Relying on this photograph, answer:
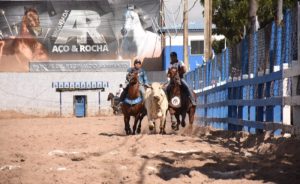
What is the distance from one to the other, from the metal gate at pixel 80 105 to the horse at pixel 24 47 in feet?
41.6

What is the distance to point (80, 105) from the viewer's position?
4956cm

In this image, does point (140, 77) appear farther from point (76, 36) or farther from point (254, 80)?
point (76, 36)

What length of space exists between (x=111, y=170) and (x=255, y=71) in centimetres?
554

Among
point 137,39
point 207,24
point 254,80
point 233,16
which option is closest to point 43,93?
point 137,39

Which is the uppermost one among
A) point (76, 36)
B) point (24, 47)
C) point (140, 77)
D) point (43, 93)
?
point (76, 36)

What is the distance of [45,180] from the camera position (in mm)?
7535

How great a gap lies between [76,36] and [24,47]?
17.6 ft

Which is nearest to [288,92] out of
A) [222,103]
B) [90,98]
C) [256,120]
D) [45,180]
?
[256,120]

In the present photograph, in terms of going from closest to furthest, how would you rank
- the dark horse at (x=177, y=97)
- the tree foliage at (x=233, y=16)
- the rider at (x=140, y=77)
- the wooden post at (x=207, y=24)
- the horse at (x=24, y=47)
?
1. the rider at (x=140, y=77)
2. the dark horse at (x=177, y=97)
3. the wooden post at (x=207, y=24)
4. the tree foliage at (x=233, y=16)
5. the horse at (x=24, y=47)

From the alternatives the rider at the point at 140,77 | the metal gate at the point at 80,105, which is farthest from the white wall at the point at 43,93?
the rider at the point at 140,77

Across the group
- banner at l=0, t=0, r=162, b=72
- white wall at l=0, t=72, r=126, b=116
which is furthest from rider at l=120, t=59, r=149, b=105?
banner at l=0, t=0, r=162, b=72

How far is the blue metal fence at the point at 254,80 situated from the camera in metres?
10.8

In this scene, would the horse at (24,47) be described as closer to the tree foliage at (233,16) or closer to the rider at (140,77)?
the tree foliage at (233,16)

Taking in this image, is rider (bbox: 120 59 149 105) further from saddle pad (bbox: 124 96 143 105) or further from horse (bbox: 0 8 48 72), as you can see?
horse (bbox: 0 8 48 72)
